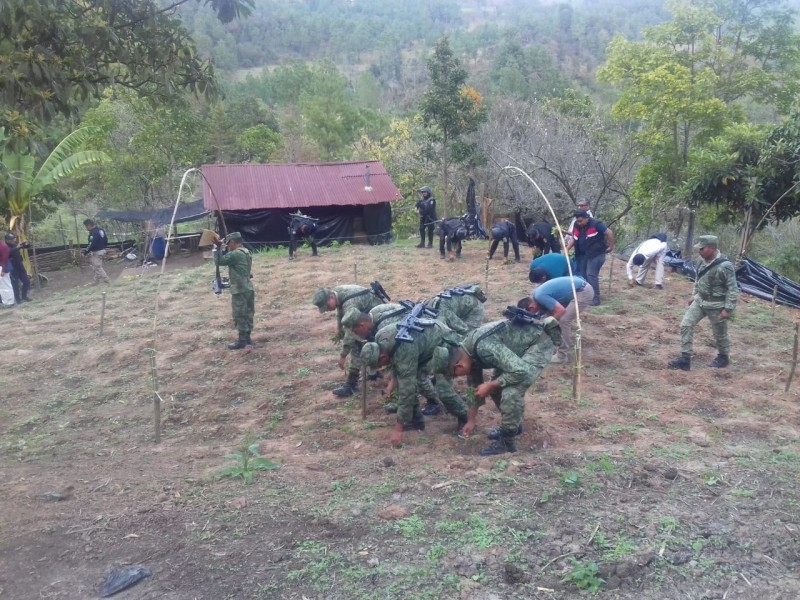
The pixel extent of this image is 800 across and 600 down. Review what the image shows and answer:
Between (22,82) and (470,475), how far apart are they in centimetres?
548

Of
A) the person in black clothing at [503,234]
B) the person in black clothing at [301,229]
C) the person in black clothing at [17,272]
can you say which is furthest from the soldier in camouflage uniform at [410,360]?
the person in black clothing at [17,272]

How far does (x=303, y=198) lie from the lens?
795 inches

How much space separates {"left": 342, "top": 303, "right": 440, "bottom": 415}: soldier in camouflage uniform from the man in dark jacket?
4345 millimetres

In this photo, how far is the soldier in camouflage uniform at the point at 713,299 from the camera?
8.10m

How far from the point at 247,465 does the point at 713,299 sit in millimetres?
6028

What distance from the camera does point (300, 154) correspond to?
33.2 metres

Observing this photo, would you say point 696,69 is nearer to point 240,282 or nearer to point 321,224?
point 321,224

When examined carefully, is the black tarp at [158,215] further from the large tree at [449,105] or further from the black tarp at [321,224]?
the large tree at [449,105]

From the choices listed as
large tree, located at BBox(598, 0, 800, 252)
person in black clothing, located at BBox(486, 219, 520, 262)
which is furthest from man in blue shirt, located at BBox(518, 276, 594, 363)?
large tree, located at BBox(598, 0, 800, 252)

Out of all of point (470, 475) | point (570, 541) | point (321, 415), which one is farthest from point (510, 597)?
point (321, 415)

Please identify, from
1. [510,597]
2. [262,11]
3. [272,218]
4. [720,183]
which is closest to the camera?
[510,597]

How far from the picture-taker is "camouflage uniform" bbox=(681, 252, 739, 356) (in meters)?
8.09

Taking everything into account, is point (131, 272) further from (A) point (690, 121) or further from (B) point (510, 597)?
(B) point (510, 597)

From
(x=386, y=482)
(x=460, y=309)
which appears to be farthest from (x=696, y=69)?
(x=386, y=482)
